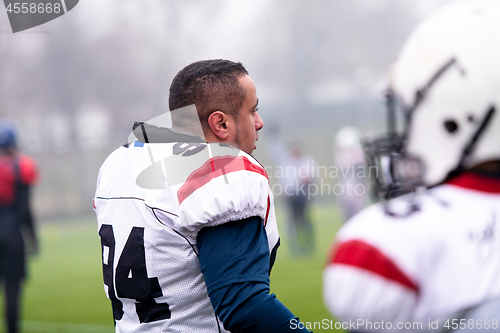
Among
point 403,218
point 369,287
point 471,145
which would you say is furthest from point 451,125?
point 369,287

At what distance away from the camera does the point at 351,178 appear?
7719 millimetres

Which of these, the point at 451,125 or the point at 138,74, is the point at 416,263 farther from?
the point at 138,74

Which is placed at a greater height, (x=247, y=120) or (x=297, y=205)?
(x=247, y=120)

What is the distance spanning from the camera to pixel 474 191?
0.75m

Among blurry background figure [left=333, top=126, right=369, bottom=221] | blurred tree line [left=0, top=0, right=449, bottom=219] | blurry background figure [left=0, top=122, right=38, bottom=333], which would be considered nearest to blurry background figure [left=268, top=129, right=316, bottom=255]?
blurry background figure [left=333, top=126, right=369, bottom=221]

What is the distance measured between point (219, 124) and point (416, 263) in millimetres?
695

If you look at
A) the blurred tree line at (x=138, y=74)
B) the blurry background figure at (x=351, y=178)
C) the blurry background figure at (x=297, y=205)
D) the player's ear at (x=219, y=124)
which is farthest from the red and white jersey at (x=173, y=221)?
the blurred tree line at (x=138, y=74)

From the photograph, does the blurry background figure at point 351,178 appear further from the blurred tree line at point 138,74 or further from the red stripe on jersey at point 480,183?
the blurred tree line at point 138,74

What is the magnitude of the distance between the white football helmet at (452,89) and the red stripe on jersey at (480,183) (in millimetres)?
17

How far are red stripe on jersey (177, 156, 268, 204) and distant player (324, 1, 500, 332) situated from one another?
403 mm

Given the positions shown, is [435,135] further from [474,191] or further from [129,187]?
[129,187]

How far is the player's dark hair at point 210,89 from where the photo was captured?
1.26 metres

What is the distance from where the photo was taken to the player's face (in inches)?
51.1

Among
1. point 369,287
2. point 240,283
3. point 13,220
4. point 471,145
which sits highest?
point 471,145
